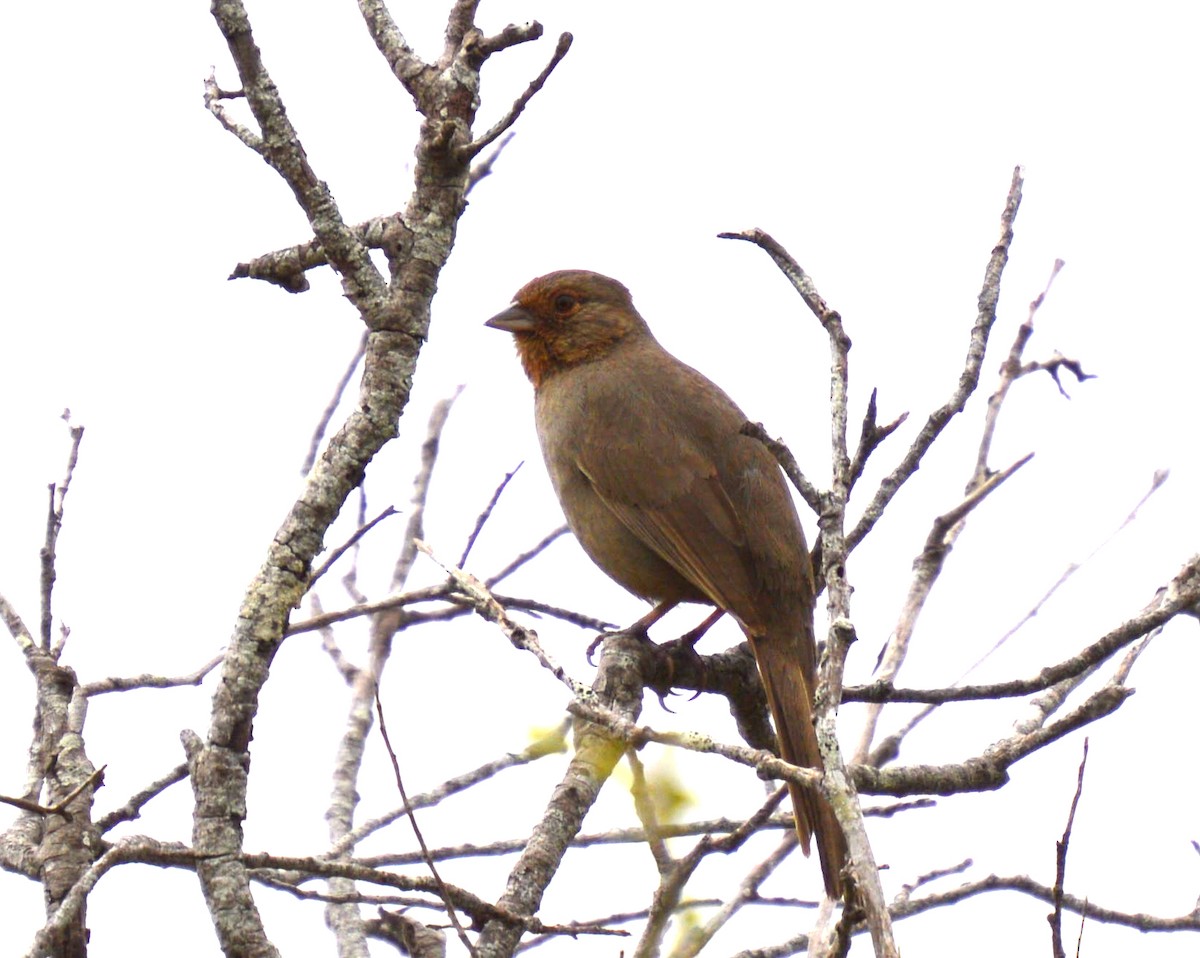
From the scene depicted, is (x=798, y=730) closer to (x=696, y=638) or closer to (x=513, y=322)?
(x=696, y=638)

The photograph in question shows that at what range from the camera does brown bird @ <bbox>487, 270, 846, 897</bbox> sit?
18.8 feet

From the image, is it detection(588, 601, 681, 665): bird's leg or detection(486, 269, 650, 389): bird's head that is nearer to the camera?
detection(588, 601, 681, 665): bird's leg

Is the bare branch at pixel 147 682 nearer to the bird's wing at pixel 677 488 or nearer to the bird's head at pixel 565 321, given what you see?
the bird's wing at pixel 677 488

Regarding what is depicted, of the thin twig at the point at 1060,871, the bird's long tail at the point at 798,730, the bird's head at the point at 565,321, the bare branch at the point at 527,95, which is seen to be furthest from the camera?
the bird's head at the point at 565,321

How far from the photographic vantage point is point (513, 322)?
755cm

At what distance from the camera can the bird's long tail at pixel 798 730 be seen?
178 inches

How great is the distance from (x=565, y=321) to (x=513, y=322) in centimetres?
25

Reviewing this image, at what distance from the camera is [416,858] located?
401 cm

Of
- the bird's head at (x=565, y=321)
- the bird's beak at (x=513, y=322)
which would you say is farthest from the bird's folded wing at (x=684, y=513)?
the bird's beak at (x=513, y=322)

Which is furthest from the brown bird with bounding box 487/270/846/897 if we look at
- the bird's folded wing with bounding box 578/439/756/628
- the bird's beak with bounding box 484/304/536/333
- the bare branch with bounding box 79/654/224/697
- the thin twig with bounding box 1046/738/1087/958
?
the thin twig with bounding box 1046/738/1087/958

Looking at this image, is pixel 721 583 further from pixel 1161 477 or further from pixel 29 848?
pixel 29 848

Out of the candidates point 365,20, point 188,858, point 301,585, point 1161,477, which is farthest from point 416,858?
point 1161,477

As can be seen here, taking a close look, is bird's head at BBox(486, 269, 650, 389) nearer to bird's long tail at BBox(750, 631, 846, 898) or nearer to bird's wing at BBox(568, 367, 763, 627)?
bird's wing at BBox(568, 367, 763, 627)

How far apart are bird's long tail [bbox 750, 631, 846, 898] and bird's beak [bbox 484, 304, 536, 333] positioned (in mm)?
2518
